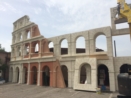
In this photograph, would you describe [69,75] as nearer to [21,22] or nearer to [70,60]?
[70,60]

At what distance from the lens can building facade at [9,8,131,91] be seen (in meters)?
17.1

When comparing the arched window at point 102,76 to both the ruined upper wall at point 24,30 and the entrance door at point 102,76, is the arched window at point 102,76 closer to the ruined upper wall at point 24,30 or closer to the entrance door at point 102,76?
the entrance door at point 102,76

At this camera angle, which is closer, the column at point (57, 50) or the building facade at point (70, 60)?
the building facade at point (70, 60)

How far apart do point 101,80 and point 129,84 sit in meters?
14.0

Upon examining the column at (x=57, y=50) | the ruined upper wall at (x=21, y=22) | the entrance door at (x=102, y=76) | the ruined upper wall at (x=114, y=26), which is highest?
the ruined upper wall at (x=21, y=22)

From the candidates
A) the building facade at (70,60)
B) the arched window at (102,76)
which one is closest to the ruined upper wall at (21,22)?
the building facade at (70,60)

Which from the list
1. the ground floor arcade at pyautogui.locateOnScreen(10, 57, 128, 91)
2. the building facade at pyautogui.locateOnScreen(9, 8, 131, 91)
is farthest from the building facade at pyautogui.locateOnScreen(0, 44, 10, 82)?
the ground floor arcade at pyautogui.locateOnScreen(10, 57, 128, 91)

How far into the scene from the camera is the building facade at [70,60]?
17078mm

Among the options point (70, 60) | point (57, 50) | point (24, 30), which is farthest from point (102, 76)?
point (24, 30)

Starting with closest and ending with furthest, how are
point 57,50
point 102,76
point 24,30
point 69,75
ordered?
point 69,75, point 102,76, point 57,50, point 24,30

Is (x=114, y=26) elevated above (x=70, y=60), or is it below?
above

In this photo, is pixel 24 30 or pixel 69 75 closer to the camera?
pixel 69 75

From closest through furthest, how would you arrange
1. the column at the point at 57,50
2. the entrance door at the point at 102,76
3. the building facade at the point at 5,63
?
1. the entrance door at the point at 102,76
2. the column at the point at 57,50
3. the building facade at the point at 5,63

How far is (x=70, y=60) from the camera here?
20438 millimetres
